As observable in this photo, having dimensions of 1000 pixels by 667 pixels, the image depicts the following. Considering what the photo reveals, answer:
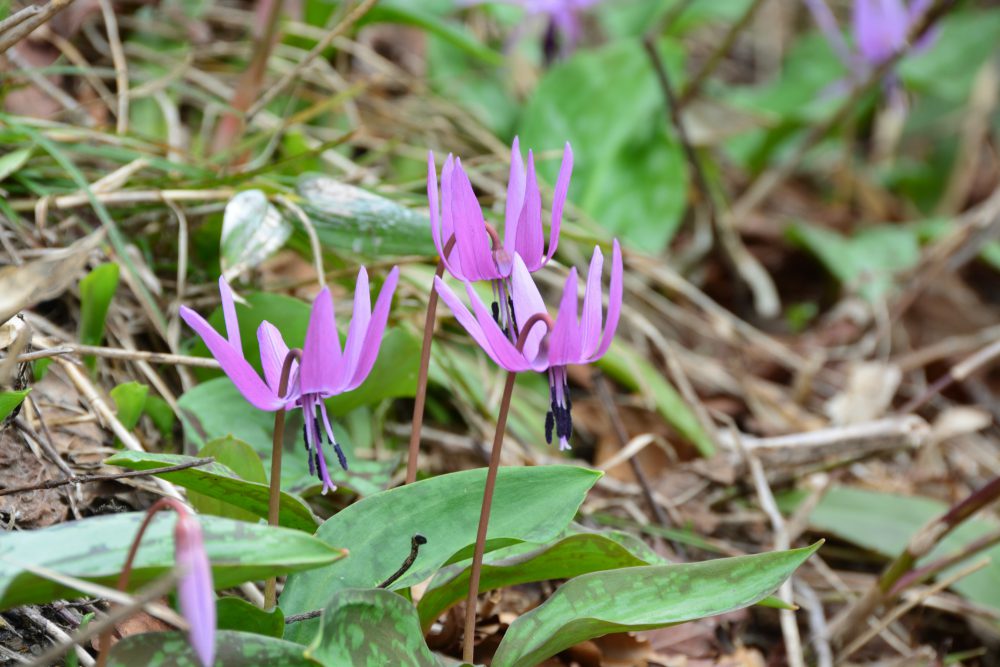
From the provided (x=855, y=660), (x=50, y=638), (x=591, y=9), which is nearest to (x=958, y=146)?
(x=591, y=9)

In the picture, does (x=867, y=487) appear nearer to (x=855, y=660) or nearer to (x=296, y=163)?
(x=855, y=660)

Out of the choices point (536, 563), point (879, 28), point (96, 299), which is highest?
point (879, 28)

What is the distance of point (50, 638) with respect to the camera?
1.02 m

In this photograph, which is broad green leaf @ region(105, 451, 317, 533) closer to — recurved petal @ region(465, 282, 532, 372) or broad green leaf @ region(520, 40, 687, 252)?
recurved petal @ region(465, 282, 532, 372)

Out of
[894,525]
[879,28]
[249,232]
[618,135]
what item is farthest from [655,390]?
[879,28]

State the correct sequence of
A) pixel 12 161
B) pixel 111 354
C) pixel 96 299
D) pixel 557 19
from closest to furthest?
pixel 111 354 → pixel 96 299 → pixel 12 161 → pixel 557 19

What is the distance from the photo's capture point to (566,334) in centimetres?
91

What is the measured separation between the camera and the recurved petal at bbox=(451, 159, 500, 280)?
96 cm

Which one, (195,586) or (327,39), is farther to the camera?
(327,39)

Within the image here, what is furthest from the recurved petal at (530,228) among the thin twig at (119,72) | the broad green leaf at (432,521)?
the thin twig at (119,72)

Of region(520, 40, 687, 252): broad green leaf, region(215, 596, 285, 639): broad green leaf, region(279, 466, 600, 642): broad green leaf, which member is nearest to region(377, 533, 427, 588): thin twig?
region(279, 466, 600, 642): broad green leaf

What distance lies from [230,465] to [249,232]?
1.61 feet

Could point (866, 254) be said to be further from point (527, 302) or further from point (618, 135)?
point (527, 302)

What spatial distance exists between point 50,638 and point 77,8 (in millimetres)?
1539
